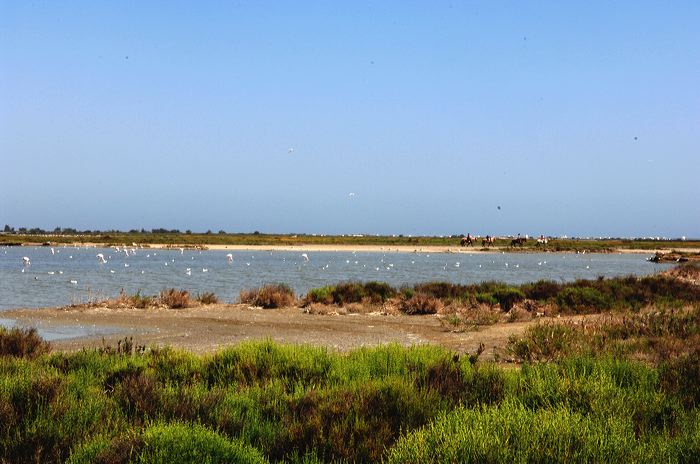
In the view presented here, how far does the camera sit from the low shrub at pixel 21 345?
38.8 feet

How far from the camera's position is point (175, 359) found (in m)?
10.5

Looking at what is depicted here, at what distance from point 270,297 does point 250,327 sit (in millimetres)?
5293

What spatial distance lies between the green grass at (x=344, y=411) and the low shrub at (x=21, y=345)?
1.60 m

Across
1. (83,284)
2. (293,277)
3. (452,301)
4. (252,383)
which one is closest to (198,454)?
(252,383)

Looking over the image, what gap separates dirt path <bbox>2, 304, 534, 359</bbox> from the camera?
16172 mm

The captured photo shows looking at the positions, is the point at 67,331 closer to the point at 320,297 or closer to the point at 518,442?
the point at 320,297

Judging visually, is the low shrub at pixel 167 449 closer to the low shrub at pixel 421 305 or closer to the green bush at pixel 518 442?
the green bush at pixel 518 442

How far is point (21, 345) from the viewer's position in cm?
1204

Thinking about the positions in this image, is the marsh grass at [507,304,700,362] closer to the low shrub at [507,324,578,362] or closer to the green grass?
the low shrub at [507,324,578,362]

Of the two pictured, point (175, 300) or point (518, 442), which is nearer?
point (518, 442)

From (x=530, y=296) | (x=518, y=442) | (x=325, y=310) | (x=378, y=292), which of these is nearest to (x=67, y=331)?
(x=325, y=310)

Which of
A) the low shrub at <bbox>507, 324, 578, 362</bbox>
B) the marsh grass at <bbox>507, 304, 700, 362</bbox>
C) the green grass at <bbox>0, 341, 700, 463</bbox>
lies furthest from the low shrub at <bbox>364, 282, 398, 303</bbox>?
the green grass at <bbox>0, 341, 700, 463</bbox>

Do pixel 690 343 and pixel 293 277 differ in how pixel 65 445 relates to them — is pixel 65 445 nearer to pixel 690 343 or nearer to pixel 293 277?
pixel 690 343

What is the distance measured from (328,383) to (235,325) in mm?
11577
